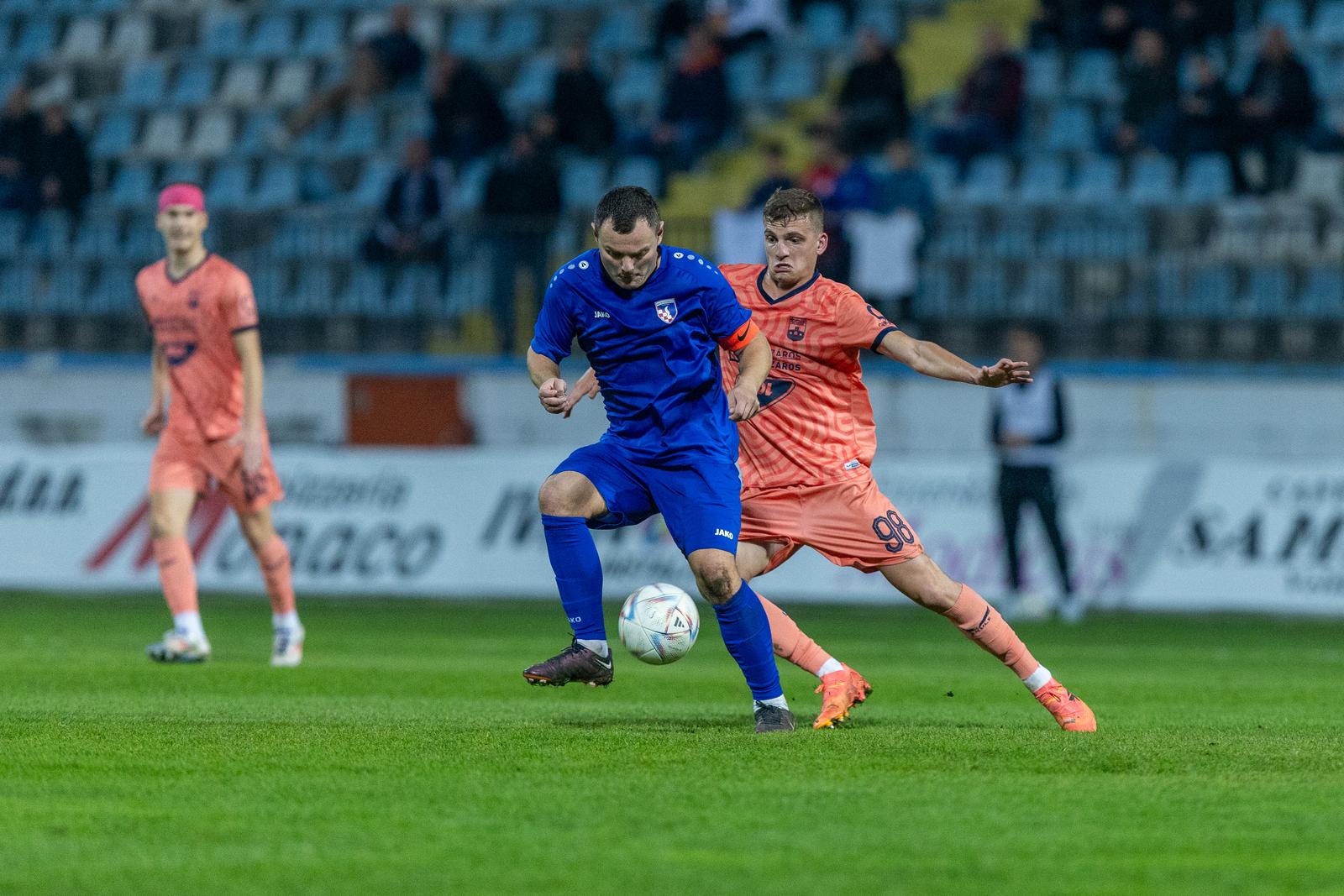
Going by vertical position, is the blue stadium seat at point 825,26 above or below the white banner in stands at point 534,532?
above

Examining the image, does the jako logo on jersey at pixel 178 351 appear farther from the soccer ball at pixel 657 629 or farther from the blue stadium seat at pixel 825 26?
the blue stadium seat at pixel 825 26

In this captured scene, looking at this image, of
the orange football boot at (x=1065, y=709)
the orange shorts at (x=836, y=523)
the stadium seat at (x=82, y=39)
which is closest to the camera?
the orange football boot at (x=1065, y=709)

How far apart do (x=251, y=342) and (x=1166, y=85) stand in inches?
449

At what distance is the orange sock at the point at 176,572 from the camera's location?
11484mm

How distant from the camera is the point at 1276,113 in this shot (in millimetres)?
19250

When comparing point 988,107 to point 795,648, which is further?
point 988,107

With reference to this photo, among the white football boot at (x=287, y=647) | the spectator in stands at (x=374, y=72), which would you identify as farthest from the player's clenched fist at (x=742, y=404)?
the spectator in stands at (x=374, y=72)

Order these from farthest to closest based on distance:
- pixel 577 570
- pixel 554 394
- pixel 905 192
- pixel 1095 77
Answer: pixel 1095 77 < pixel 905 192 < pixel 577 570 < pixel 554 394

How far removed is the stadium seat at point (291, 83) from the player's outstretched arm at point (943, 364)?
57.6 feet

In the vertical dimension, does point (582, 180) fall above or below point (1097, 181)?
above

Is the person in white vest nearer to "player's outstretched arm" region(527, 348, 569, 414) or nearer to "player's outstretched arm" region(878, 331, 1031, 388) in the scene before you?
"player's outstretched arm" region(878, 331, 1031, 388)

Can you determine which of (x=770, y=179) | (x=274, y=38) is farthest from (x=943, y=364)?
(x=274, y=38)

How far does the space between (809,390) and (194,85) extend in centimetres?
1850

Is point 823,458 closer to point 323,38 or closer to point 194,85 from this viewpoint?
point 323,38
